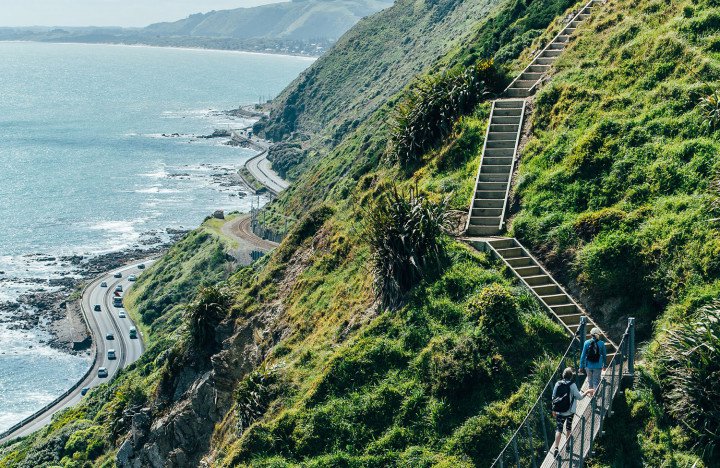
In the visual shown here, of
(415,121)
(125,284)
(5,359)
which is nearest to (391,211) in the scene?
(415,121)

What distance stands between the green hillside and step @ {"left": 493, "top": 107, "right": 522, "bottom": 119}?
2.67ft

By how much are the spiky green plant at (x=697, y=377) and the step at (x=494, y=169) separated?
13.2m

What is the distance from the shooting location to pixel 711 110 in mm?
26562

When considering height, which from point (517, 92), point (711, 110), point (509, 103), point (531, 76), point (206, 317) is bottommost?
point (206, 317)

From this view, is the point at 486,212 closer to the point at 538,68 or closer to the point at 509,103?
the point at 509,103

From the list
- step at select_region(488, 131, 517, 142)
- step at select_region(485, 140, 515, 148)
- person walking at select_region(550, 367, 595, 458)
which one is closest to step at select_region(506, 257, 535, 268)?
step at select_region(485, 140, 515, 148)

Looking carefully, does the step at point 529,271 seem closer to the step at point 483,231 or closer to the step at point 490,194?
the step at point 483,231

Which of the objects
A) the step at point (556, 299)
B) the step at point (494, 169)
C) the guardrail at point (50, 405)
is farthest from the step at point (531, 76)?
the guardrail at point (50, 405)

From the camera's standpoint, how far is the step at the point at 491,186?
30455 mm

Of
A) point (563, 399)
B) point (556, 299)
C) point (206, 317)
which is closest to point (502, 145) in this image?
point (556, 299)

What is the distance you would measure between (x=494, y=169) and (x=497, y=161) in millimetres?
471

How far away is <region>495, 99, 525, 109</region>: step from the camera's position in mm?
34188

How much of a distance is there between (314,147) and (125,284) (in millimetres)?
73791

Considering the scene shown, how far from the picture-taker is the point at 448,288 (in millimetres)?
25984
